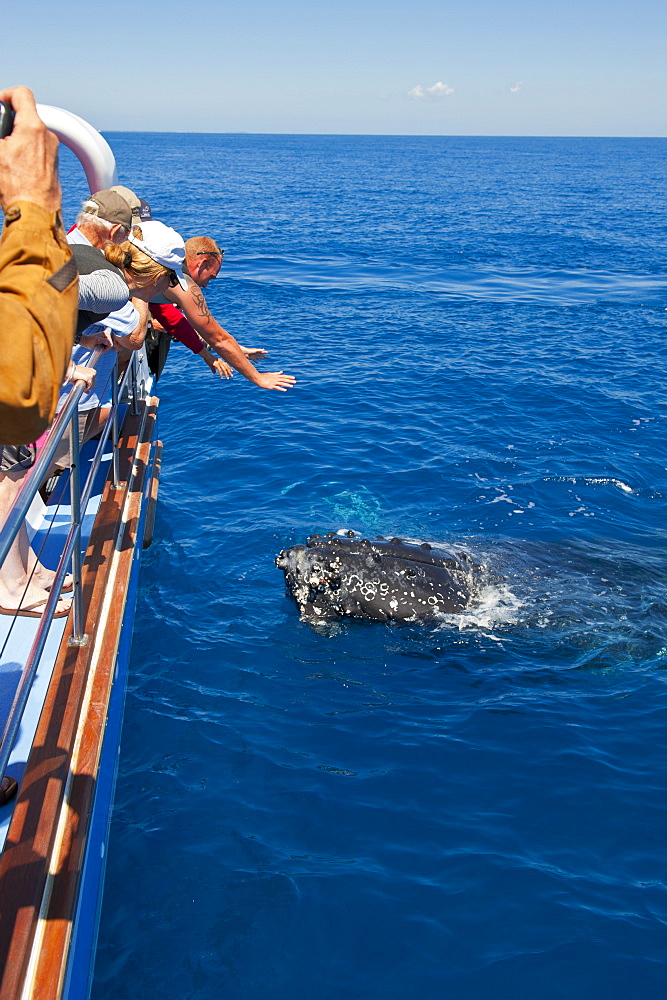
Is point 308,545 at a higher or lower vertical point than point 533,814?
higher

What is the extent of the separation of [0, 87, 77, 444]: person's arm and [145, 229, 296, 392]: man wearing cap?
15.2ft

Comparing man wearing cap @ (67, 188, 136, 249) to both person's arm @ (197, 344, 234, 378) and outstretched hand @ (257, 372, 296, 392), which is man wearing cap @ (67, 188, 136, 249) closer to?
person's arm @ (197, 344, 234, 378)

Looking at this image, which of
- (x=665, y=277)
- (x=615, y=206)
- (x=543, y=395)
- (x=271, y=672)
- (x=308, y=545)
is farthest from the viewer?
(x=615, y=206)

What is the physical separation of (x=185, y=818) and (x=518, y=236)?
36275mm

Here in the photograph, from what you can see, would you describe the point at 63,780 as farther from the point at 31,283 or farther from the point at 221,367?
Result: the point at 221,367

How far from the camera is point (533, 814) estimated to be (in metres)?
6.63

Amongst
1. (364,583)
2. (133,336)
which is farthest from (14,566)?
(364,583)

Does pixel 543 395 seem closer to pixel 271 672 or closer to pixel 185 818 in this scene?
pixel 271 672

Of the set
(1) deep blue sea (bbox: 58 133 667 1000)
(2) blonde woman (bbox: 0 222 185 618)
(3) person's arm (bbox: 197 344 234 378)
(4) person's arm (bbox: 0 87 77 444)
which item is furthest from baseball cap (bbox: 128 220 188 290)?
(4) person's arm (bbox: 0 87 77 444)

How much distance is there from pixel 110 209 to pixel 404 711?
17.1 feet

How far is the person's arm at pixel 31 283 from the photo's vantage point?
216 centimetres

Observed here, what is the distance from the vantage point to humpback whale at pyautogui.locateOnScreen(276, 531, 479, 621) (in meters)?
8.78

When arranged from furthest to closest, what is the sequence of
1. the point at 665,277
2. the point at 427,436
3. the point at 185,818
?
the point at 665,277 < the point at 427,436 < the point at 185,818

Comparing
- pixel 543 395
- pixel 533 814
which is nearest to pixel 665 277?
pixel 543 395
